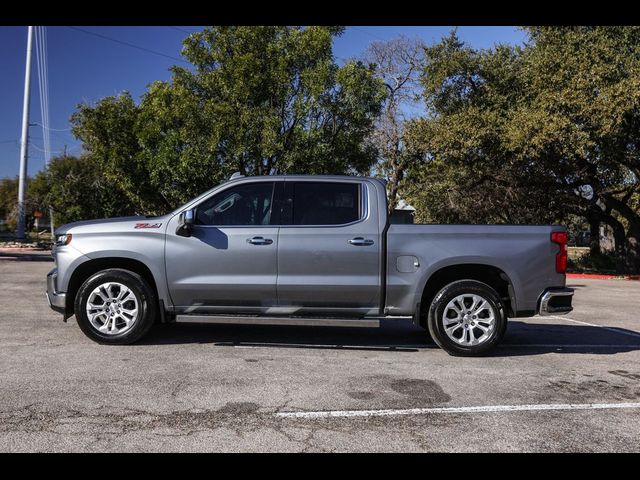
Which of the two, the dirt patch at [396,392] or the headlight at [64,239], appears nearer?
the dirt patch at [396,392]

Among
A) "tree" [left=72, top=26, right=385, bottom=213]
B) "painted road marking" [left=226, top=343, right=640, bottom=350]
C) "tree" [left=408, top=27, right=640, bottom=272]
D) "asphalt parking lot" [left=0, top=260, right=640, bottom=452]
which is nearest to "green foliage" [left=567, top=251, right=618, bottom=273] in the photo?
"tree" [left=408, top=27, right=640, bottom=272]

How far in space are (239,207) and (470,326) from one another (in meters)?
2.98

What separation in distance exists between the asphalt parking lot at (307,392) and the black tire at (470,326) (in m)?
0.13

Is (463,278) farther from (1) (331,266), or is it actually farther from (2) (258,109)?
(2) (258,109)

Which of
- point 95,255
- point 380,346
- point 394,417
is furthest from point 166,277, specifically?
point 394,417

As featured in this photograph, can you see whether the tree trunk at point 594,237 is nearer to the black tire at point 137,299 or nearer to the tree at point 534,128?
the tree at point 534,128

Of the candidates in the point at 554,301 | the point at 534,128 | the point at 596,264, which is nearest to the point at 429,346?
the point at 554,301

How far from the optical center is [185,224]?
6461 millimetres

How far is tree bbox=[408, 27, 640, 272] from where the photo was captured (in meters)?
18.2

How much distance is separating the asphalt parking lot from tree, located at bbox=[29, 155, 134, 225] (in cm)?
2848

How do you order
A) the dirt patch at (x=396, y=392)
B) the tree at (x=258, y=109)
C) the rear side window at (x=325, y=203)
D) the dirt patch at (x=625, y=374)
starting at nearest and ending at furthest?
the dirt patch at (x=396, y=392)
the dirt patch at (x=625, y=374)
the rear side window at (x=325, y=203)
the tree at (x=258, y=109)

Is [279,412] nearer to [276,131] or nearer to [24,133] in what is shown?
[276,131]

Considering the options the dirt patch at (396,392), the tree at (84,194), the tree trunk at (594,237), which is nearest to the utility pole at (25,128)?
the tree at (84,194)

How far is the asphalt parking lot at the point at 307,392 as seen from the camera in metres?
3.86
